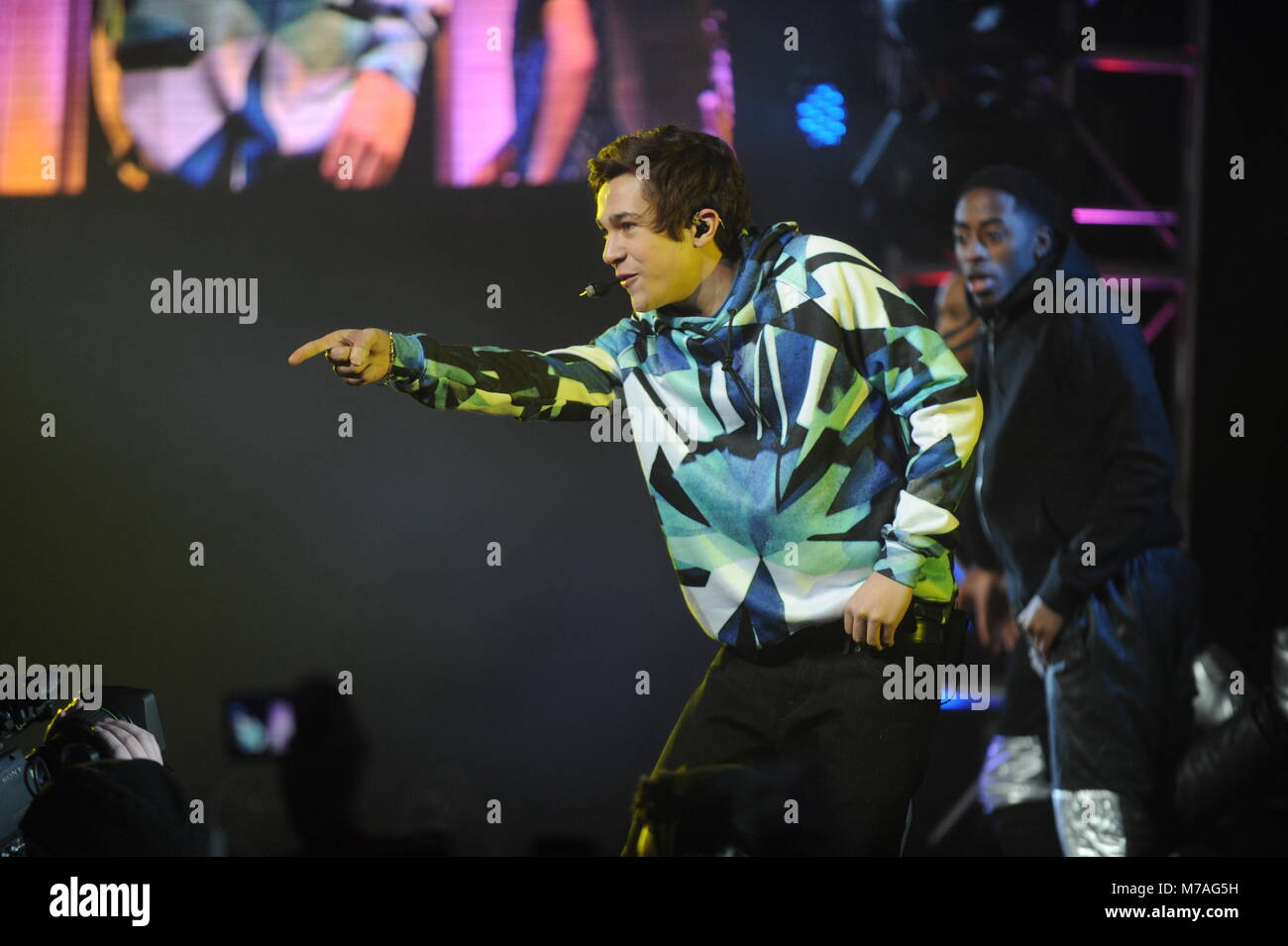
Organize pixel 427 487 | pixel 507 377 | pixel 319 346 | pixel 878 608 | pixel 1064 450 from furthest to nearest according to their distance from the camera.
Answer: pixel 427 487
pixel 1064 450
pixel 507 377
pixel 319 346
pixel 878 608

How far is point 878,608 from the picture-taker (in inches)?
105

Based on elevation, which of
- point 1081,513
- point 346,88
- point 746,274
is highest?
point 346,88

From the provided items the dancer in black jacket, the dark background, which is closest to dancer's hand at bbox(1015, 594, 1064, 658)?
the dancer in black jacket

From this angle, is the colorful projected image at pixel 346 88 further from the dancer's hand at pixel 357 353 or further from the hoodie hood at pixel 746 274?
the dancer's hand at pixel 357 353

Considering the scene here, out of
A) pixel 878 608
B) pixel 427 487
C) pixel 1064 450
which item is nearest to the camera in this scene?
pixel 878 608

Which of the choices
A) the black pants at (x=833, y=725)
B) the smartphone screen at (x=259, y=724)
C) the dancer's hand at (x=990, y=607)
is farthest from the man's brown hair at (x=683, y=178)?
the smartphone screen at (x=259, y=724)

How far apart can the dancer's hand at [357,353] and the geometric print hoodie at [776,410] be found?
0.13ft

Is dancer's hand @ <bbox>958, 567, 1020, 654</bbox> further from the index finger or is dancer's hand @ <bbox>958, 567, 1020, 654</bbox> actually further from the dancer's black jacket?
the index finger

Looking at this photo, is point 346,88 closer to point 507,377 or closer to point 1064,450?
point 507,377

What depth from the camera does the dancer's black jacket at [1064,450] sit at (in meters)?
3.24

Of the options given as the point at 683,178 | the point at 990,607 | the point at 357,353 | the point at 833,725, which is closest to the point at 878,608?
the point at 833,725

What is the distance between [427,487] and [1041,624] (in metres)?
1.60

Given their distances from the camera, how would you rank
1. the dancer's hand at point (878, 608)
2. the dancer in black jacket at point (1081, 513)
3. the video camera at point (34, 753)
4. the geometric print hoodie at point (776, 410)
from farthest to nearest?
the dancer in black jacket at point (1081, 513), the video camera at point (34, 753), the geometric print hoodie at point (776, 410), the dancer's hand at point (878, 608)

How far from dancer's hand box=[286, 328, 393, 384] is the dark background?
1.87 feet
